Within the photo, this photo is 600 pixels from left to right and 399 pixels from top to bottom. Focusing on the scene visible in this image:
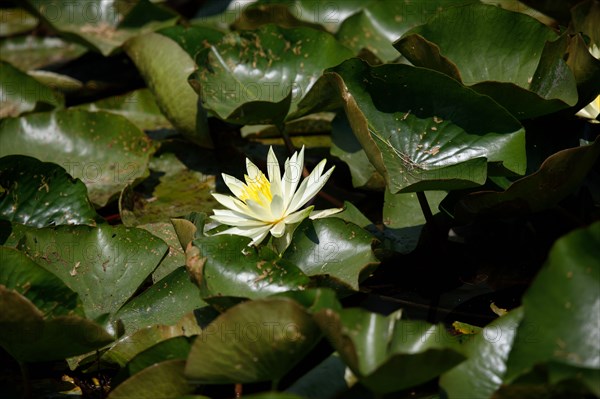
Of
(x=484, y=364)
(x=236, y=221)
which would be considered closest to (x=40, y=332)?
(x=236, y=221)

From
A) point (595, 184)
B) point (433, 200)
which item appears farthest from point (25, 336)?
point (595, 184)

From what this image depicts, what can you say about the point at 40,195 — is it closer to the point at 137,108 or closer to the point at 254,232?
the point at 254,232

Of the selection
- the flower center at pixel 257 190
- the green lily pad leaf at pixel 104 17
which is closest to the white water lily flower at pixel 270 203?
the flower center at pixel 257 190

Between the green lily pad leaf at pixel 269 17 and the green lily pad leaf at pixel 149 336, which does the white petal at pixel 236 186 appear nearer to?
the green lily pad leaf at pixel 149 336

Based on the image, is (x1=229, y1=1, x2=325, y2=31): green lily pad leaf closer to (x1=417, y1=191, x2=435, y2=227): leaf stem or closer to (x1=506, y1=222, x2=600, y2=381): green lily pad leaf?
(x1=417, y1=191, x2=435, y2=227): leaf stem

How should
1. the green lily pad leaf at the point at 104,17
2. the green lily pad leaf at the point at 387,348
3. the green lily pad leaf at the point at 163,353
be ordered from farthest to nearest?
the green lily pad leaf at the point at 104,17 < the green lily pad leaf at the point at 163,353 < the green lily pad leaf at the point at 387,348

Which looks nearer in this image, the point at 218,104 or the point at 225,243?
the point at 225,243

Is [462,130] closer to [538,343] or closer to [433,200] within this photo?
[433,200]
